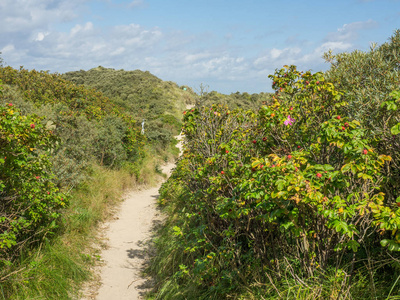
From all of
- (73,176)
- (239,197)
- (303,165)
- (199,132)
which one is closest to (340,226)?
(303,165)

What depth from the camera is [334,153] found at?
13.2 ft

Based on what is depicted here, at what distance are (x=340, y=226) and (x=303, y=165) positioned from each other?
0.89m

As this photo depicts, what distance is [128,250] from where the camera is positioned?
754 cm

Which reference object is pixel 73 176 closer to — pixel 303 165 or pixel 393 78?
pixel 303 165

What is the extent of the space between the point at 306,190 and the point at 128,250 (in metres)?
5.83

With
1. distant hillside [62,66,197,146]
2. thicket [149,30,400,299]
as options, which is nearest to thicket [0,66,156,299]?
thicket [149,30,400,299]

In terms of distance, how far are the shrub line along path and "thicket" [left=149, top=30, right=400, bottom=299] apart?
68cm

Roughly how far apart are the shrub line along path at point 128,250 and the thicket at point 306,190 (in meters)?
0.68

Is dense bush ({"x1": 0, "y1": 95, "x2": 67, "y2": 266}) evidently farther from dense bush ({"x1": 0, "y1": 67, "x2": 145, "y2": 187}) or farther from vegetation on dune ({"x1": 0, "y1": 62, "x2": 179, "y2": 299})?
dense bush ({"x1": 0, "y1": 67, "x2": 145, "y2": 187})

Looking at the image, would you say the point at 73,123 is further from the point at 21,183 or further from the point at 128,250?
the point at 21,183

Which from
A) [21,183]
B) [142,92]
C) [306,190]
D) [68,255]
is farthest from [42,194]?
[142,92]

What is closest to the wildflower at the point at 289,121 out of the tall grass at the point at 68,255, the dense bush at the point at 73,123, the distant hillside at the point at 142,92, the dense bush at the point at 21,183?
the dense bush at the point at 21,183

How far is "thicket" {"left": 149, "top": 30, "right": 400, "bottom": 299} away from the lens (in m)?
2.83

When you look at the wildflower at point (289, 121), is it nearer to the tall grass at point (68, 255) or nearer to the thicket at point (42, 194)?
the thicket at point (42, 194)
